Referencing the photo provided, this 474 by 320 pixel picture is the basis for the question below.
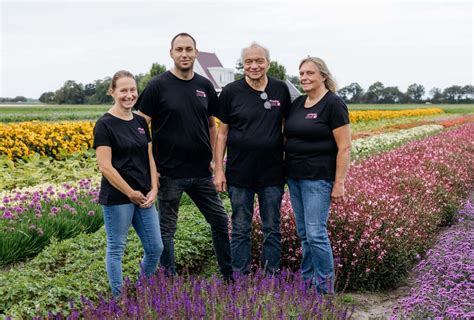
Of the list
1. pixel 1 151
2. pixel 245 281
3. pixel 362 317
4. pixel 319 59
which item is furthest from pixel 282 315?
pixel 1 151

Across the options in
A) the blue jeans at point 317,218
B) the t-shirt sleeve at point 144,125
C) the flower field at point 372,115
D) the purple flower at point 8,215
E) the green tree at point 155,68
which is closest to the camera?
the t-shirt sleeve at point 144,125

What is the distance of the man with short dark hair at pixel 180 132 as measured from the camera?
4.33 m

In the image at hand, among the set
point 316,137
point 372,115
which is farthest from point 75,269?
point 372,115

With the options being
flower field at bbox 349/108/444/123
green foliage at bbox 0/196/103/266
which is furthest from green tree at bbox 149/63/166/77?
green foliage at bbox 0/196/103/266

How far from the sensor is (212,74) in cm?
6238

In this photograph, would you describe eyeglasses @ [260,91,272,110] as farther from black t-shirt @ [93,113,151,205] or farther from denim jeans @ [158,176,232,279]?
black t-shirt @ [93,113,151,205]

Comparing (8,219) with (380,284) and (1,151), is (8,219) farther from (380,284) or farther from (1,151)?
(1,151)

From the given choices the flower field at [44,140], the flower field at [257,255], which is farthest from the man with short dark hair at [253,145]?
the flower field at [44,140]

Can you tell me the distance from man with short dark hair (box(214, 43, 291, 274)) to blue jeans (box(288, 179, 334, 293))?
18cm

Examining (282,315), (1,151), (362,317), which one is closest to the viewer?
(282,315)

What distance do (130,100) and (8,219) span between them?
3.08 metres

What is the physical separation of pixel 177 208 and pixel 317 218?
1.18m

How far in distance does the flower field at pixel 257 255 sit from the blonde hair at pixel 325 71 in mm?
1453

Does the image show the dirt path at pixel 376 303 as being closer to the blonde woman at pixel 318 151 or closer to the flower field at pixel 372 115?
the blonde woman at pixel 318 151
